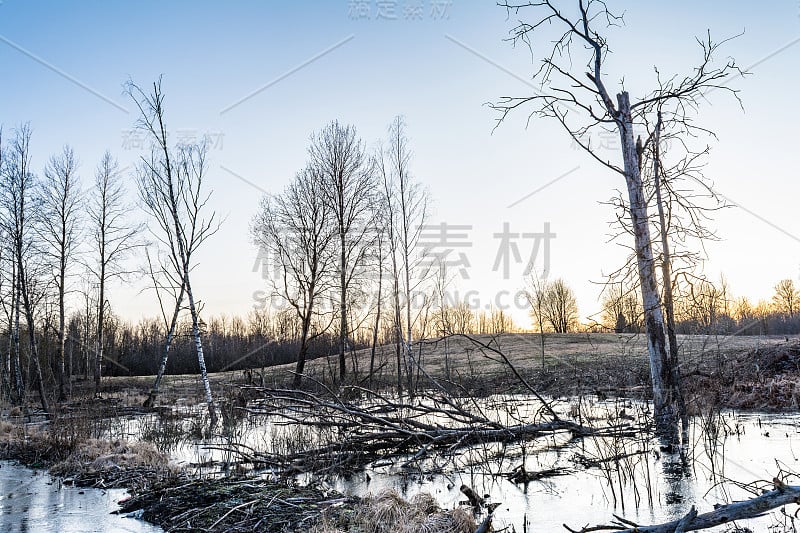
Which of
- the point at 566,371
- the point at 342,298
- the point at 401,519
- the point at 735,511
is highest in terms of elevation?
the point at 342,298

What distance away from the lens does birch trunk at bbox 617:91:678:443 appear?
32.1ft

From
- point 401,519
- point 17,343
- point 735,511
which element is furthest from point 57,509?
point 17,343

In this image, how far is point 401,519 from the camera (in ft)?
18.1

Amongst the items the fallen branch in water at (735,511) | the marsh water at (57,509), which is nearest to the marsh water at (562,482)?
the marsh water at (57,509)

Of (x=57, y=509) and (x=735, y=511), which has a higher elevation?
(x=735, y=511)

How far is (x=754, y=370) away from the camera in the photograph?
16.5 meters

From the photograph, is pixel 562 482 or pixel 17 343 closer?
pixel 562 482

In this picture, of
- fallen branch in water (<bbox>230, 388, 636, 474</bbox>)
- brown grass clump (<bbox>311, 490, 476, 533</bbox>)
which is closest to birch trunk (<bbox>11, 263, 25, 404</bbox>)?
fallen branch in water (<bbox>230, 388, 636, 474</bbox>)

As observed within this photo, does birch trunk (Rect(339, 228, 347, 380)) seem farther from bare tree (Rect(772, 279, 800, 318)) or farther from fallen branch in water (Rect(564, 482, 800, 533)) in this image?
bare tree (Rect(772, 279, 800, 318))

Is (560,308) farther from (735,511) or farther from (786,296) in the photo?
(735,511)

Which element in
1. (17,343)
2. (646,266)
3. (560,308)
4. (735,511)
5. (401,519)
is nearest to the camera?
(735,511)

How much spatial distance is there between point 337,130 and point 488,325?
6060cm

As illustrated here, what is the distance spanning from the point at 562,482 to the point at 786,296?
86.2 metres

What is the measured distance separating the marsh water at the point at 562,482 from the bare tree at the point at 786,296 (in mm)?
79503
